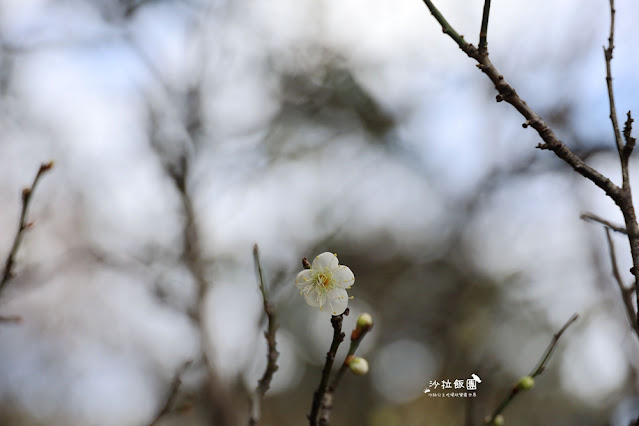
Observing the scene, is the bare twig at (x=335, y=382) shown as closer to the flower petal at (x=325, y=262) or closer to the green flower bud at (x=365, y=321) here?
the green flower bud at (x=365, y=321)

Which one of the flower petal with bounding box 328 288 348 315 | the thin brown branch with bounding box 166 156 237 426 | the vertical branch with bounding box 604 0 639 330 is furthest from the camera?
the thin brown branch with bounding box 166 156 237 426

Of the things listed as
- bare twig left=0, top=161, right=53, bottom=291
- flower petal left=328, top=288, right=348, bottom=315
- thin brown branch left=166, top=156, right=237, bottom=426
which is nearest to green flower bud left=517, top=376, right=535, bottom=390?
flower petal left=328, top=288, right=348, bottom=315

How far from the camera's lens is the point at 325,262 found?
0.71m

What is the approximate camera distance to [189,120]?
277 cm

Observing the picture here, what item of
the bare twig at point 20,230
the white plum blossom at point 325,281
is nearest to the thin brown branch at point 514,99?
the white plum blossom at point 325,281

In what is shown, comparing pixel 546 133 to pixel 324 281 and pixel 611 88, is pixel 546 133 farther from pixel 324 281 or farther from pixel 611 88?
pixel 324 281

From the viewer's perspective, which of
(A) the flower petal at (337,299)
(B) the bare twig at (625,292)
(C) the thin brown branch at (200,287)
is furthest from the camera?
(C) the thin brown branch at (200,287)

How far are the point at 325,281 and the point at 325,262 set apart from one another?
32mm

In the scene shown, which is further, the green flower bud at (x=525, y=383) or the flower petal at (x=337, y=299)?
the flower petal at (x=337, y=299)

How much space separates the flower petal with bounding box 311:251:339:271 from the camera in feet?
2.29

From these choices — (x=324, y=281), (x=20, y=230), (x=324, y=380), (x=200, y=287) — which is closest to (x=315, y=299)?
(x=324, y=281)

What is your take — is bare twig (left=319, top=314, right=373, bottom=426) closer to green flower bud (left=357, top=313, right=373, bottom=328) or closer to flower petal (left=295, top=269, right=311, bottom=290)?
green flower bud (left=357, top=313, right=373, bottom=328)

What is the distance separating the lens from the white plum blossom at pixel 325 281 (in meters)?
0.67

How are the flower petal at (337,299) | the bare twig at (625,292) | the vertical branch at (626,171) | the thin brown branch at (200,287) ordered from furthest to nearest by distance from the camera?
the thin brown branch at (200,287) < the flower petal at (337,299) < the bare twig at (625,292) < the vertical branch at (626,171)
